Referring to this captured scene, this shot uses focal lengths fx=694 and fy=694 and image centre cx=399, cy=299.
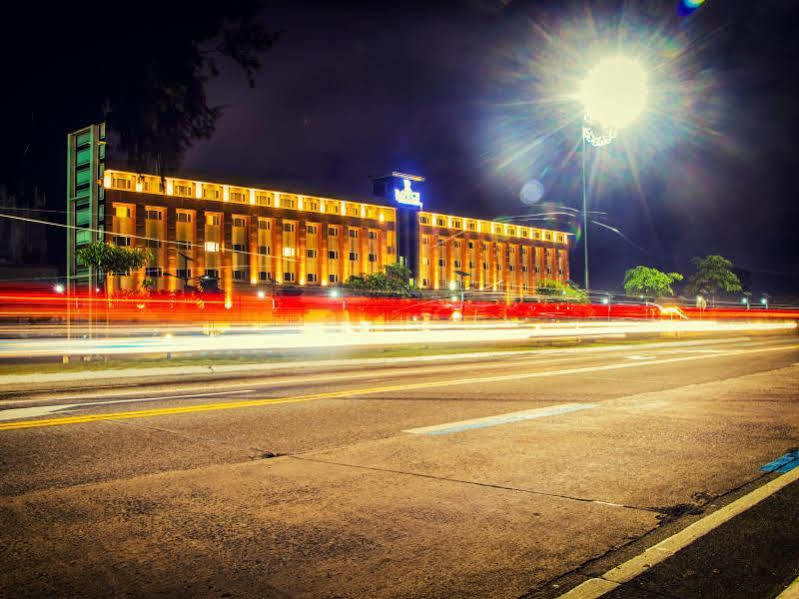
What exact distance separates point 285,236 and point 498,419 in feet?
283

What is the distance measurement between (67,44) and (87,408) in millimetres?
12674

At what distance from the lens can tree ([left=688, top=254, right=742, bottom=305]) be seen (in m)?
92.4

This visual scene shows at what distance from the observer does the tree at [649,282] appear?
7075 centimetres

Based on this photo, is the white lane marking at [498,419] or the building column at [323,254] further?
the building column at [323,254]

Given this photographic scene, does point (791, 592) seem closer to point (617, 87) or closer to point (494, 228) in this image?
point (617, 87)

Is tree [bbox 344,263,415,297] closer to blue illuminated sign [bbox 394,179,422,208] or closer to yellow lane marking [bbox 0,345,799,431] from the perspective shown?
blue illuminated sign [bbox 394,179,422,208]

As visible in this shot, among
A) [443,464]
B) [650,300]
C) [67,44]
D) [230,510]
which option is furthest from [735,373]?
[650,300]

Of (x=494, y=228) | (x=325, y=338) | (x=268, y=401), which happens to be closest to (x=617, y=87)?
(x=325, y=338)

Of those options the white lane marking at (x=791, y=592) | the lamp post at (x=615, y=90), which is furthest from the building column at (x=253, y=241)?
the white lane marking at (x=791, y=592)

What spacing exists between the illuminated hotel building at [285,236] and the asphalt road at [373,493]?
197 ft

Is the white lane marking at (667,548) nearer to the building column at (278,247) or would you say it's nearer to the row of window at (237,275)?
the row of window at (237,275)

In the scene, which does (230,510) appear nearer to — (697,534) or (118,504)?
(118,504)

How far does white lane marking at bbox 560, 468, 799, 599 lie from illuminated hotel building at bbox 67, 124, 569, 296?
64408 millimetres

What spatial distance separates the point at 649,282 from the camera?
7069cm
